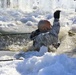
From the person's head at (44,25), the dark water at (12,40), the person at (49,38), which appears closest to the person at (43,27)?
the person's head at (44,25)

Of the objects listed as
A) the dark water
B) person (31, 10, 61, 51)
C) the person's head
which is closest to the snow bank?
person (31, 10, 61, 51)

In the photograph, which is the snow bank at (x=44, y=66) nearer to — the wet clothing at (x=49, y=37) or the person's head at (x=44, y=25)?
the wet clothing at (x=49, y=37)

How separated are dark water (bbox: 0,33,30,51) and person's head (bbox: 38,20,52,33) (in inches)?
47.2

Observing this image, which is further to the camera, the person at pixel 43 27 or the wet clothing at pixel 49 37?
the person at pixel 43 27

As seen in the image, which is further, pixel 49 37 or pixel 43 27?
pixel 43 27

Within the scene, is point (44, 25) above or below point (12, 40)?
above

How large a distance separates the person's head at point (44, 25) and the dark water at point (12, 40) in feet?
3.94

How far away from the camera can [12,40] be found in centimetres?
970

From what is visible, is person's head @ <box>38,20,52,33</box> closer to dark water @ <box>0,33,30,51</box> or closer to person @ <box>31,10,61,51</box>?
person @ <box>31,10,61,51</box>

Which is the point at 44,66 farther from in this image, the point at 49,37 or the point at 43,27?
the point at 43,27

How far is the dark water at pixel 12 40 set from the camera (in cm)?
899

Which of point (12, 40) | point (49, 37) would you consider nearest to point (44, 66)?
point (49, 37)

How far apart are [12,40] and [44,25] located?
2.25m

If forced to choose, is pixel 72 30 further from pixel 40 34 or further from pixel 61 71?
pixel 61 71
